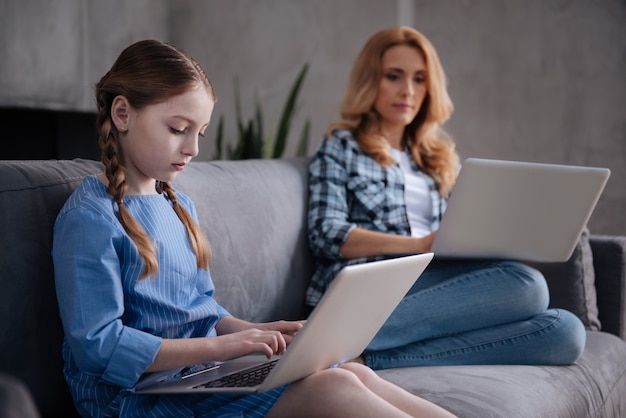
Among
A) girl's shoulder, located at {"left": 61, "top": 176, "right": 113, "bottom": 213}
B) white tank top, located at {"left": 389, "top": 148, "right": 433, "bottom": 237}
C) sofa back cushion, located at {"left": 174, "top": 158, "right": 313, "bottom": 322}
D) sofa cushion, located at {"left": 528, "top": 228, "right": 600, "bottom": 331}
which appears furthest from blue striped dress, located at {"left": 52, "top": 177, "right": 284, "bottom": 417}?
sofa cushion, located at {"left": 528, "top": 228, "right": 600, "bottom": 331}

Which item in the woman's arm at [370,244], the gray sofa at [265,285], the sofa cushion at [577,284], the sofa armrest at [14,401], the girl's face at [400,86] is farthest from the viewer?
the girl's face at [400,86]

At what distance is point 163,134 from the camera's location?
4.09 feet

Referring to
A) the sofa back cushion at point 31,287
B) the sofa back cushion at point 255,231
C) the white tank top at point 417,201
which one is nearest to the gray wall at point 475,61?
the white tank top at point 417,201

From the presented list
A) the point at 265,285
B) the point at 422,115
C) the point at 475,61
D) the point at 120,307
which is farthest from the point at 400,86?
the point at 475,61

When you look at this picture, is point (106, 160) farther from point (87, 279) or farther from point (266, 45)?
point (266, 45)

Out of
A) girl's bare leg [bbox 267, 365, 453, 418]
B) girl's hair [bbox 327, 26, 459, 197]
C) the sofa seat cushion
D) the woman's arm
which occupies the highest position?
girl's hair [bbox 327, 26, 459, 197]

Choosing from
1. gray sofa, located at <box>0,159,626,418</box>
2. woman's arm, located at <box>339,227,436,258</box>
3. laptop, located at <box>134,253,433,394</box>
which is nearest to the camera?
laptop, located at <box>134,253,433,394</box>

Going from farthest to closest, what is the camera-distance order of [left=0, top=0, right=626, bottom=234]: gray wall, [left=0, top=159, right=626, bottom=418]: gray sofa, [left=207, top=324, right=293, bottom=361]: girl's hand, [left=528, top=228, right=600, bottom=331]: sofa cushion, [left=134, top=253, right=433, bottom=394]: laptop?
[left=0, top=0, right=626, bottom=234]: gray wall, [left=528, top=228, right=600, bottom=331]: sofa cushion, [left=0, top=159, right=626, bottom=418]: gray sofa, [left=207, top=324, right=293, bottom=361]: girl's hand, [left=134, top=253, right=433, bottom=394]: laptop

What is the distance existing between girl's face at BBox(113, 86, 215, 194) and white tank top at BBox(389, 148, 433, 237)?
0.98 m

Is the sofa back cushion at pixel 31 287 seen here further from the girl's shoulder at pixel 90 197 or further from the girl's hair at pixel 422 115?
the girl's hair at pixel 422 115

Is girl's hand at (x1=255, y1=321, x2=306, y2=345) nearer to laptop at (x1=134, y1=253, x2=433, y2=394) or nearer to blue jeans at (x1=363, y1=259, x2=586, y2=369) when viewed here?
laptop at (x1=134, y1=253, x2=433, y2=394)

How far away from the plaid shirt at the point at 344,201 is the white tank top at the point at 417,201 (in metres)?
0.02

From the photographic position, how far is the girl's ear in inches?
49.4

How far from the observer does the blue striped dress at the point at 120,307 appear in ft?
3.63
